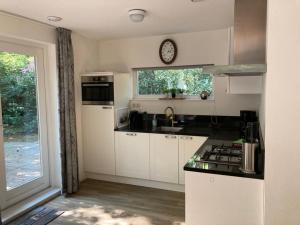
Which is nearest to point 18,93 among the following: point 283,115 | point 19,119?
point 19,119

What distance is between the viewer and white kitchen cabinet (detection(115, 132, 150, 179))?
3.80 m

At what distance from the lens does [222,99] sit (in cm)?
389

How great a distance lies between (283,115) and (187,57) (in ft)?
8.78

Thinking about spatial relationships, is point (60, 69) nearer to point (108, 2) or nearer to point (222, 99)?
point (108, 2)

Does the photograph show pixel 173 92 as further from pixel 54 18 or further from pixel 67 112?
pixel 54 18

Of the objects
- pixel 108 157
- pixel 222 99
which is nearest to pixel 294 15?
pixel 222 99

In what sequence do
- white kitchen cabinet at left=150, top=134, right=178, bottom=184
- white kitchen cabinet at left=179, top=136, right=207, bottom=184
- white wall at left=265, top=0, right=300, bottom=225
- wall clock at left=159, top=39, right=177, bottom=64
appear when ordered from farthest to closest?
wall clock at left=159, top=39, right=177, bottom=64 → white kitchen cabinet at left=150, top=134, right=178, bottom=184 → white kitchen cabinet at left=179, top=136, right=207, bottom=184 → white wall at left=265, top=0, right=300, bottom=225

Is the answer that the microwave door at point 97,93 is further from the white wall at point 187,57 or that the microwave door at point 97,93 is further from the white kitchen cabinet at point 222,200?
the white kitchen cabinet at point 222,200

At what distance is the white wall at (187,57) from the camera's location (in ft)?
12.5

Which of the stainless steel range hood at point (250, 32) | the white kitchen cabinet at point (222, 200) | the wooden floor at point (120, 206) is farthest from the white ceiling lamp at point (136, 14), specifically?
the wooden floor at point (120, 206)

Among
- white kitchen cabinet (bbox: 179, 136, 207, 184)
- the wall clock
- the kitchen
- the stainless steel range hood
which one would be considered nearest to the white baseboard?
the kitchen

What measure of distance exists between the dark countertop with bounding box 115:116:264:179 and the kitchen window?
1.49 feet

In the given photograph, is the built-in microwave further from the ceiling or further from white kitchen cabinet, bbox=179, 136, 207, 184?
white kitchen cabinet, bbox=179, 136, 207, 184

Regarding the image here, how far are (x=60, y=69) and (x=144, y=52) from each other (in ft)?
4.82
